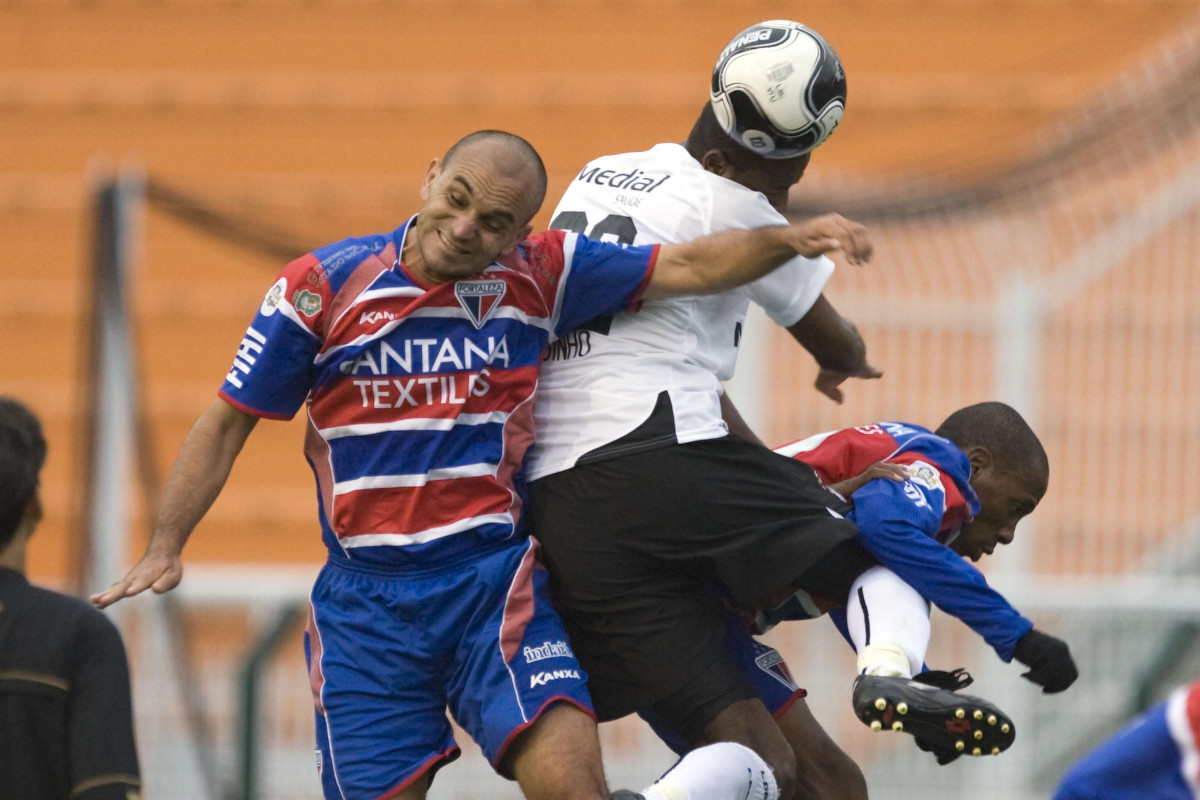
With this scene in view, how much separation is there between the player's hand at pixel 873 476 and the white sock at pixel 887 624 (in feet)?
0.71

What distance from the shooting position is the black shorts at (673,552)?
4.07 meters

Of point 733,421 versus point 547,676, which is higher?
point 733,421

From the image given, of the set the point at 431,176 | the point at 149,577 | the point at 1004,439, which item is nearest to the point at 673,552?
the point at 1004,439

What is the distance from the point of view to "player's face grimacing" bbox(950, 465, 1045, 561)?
4.39 m

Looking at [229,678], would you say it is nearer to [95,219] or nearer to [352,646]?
[95,219]

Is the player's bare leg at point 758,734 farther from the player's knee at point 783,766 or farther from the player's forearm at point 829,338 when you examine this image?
the player's forearm at point 829,338

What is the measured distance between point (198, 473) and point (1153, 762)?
2212 millimetres

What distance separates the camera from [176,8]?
1382cm

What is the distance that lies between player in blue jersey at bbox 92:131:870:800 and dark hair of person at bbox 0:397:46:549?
1.30 feet

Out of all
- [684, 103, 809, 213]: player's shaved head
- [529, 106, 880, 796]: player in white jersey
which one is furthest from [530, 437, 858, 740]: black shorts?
[684, 103, 809, 213]: player's shaved head

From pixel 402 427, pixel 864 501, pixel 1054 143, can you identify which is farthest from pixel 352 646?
pixel 1054 143

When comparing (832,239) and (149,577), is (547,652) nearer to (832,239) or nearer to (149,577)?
(149,577)

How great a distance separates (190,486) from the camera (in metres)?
4.02

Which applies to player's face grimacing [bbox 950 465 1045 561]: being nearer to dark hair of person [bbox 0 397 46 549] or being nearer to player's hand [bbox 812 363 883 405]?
player's hand [bbox 812 363 883 405]
